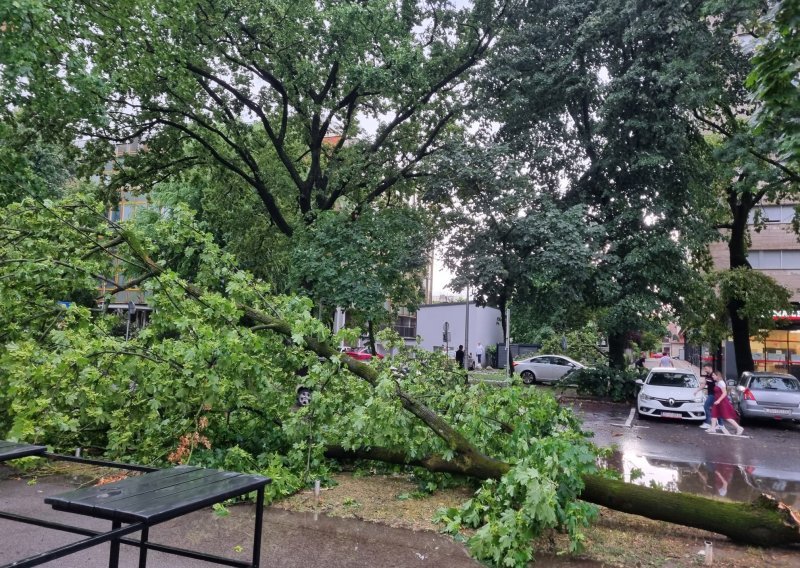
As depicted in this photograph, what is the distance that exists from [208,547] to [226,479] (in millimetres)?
2660

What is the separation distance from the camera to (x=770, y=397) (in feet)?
45.6

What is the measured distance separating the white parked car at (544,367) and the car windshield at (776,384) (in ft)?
35.7

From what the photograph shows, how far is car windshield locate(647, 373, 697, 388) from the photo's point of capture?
1496 cm

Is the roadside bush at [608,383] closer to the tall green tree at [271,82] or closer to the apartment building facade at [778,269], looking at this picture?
the tall green tree at [271,82]

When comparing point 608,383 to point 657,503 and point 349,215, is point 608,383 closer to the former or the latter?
point 349,215

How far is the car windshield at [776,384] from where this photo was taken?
1427 cm

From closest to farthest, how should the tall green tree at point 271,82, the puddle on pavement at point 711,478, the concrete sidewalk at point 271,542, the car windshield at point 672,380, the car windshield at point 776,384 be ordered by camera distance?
the concrete sidewalk at point 271,542
the puddle on pavement at point 711,478
the tall green tree at point 271,82
the car windshield at point 776,384
the car windshield at point 672,380

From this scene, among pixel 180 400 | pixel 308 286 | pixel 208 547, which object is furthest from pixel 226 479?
pixel 308 286

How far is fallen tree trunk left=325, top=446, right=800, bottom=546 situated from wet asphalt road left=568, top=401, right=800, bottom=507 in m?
1.98

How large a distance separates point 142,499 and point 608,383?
61.4ft

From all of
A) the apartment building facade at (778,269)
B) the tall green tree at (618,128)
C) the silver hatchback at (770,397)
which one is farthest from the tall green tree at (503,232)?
the apartment building facade at (778,269)

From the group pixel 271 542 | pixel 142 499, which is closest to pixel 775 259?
pixel 271 542

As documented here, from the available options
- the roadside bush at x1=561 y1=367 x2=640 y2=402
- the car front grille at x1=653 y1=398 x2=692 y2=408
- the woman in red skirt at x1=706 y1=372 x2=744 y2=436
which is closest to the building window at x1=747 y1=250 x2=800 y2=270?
the roadside bush at x1=561 y1=367 x2=640 y2=402

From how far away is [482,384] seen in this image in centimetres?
701
